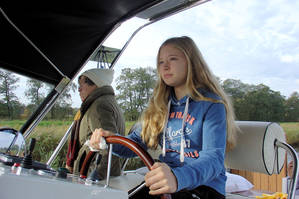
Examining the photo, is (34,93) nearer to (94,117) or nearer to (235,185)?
(94,117)

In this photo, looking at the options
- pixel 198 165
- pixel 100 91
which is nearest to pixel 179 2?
pixel 100 91

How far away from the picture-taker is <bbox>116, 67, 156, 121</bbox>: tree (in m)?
4.29

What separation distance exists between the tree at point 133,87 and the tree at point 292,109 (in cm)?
184

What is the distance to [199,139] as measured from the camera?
4.41 feet

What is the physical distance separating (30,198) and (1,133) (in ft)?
1.93

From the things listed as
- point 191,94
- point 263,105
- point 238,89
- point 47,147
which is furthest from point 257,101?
point 47,147

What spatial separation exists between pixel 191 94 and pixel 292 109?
257 centimetres

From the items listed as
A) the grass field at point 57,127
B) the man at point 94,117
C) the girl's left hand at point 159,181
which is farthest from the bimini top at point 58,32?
the girl's left hand at point 159,181

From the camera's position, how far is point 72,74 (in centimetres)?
284

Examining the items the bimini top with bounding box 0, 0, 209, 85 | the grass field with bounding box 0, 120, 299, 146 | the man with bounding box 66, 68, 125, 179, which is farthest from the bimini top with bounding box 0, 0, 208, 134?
the grass field with bounding box 0, 120, 299, 146

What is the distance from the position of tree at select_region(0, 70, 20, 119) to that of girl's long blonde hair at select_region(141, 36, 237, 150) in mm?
1725

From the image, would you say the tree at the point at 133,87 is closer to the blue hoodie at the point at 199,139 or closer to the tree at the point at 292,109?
the tree at the point at 292,109

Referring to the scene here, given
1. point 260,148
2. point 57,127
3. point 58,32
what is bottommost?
point 57,127

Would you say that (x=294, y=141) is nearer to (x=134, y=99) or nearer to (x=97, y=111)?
(x=97, y=111)
